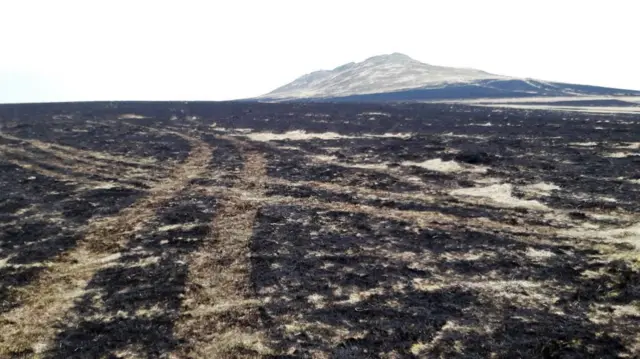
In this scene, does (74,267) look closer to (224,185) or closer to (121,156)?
(224,185)

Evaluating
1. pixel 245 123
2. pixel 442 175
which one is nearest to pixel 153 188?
pixel 442 175

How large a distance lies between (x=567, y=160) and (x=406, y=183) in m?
9.25

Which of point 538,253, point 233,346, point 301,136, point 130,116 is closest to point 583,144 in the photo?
point 301,136

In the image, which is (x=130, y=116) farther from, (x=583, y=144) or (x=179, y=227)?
(x=583, y=144)

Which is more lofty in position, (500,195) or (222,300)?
(500,195)

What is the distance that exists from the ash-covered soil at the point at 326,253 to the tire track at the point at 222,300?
45 millimetres

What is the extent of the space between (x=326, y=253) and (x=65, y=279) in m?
6.28

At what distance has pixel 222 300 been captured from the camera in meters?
10.5

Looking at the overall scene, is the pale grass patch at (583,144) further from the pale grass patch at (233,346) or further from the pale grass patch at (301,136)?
the pale grass patch at (233,346)

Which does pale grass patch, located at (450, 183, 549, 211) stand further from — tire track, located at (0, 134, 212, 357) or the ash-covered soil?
tire track, located at (0, 134, 212, 357)

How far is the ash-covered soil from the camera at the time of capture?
897 cm

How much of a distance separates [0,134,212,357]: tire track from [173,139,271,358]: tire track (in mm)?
2384

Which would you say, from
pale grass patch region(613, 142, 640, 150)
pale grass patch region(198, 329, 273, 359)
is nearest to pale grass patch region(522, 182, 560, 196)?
pale grass patch region(613, 142, 640, 150)

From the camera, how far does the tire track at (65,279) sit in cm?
916
